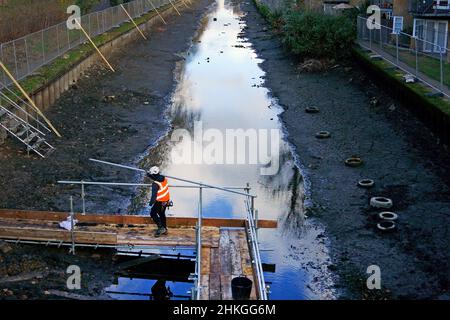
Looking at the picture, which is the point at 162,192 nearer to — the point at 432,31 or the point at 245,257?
the point at 245,257

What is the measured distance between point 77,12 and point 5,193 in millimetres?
28339

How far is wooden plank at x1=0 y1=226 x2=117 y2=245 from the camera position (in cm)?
1534

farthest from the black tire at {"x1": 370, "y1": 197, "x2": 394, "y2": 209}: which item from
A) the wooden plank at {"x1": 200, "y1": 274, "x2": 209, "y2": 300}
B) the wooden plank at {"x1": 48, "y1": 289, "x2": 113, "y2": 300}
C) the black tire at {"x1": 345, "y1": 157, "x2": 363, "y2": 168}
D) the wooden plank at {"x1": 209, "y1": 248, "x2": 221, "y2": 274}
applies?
the wooden plank at {"x1": 48, "y1": 289, "x2": 113, "y2": 300}

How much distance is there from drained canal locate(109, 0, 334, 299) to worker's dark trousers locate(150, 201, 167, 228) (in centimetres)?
150

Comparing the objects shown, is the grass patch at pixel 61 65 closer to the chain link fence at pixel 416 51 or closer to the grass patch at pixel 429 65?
→ the chain link fence at pixel 416 51

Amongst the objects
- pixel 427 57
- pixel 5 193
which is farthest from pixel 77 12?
pixel 5 193

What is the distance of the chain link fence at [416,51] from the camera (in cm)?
2725

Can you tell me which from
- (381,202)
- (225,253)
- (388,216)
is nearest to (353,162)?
(381,202)

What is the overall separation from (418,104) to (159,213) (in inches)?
580

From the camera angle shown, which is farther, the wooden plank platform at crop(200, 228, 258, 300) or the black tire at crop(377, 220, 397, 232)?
the black tire at crop(377, 220, 397, 232)

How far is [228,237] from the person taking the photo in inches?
615

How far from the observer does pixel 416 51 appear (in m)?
29.2

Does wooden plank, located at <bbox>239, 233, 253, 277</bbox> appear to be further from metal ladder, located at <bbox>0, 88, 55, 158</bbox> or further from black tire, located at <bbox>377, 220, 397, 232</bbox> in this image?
metal ladder, located at <bbox>0, 88, 55, 158</bbox>
